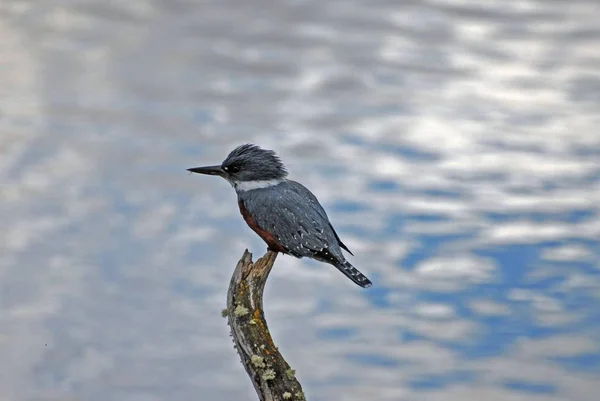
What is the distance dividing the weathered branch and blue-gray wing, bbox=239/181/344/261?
421 mm

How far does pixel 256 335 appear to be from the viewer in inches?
354

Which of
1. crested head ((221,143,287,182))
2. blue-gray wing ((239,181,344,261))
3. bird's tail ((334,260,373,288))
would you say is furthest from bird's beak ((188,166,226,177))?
bird's tail ((334,260,373,288))

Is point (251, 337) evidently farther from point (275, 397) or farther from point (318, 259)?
point (318, 259)

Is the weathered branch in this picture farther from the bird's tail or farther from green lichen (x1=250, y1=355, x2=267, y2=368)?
the bird's tail

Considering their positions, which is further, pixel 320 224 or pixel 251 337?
pixel 320 224

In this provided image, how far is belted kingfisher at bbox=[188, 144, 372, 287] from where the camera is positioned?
10.1m

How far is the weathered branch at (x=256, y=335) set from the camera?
862cm

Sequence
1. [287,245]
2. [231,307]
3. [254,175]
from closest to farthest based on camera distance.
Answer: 1. [231,307]
2. [287,245]
3. [254,175]

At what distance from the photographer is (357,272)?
1002cm

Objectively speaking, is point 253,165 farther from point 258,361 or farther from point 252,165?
point 258,361

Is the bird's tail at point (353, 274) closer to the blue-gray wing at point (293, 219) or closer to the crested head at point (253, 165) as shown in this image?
the blue-gray wing at point (293, 219)

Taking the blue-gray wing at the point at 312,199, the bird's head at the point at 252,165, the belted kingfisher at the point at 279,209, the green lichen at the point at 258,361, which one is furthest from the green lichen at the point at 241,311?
the bird's head at the point at 252,165

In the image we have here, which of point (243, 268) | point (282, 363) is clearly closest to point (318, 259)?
point (243, 268)

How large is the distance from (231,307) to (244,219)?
1736 mm
